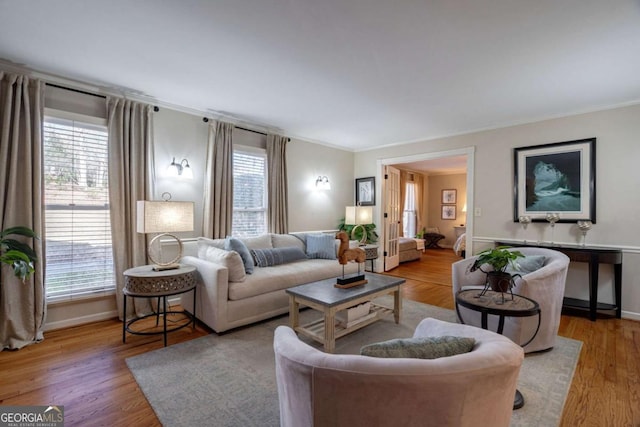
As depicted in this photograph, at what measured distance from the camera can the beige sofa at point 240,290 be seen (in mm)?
2730

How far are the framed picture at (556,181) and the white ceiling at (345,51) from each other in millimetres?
521

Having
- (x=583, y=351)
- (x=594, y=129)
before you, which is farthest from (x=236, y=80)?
(x=594, y=129)

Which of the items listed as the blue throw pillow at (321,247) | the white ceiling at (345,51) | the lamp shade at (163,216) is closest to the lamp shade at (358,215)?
the blue throw pillow at (321,247)

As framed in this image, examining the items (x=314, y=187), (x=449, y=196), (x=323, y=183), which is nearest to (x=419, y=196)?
(x=449, y=196)

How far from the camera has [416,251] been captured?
23.2ft

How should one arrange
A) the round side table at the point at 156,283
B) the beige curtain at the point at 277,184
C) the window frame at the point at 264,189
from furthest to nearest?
the beige curtain at the point at 277,184
the window frame at the point at 264,189
the round side table at the point at 156,283

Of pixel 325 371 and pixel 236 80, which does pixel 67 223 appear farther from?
Result: pixel 325 371

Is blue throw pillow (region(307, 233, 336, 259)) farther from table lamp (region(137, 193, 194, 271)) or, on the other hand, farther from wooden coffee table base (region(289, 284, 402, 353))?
table lamp (region(137, 193, 194, 271))

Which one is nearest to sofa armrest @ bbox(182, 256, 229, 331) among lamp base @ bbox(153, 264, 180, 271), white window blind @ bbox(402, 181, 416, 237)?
lamp base @ bbox(153, 264, 180, 271)

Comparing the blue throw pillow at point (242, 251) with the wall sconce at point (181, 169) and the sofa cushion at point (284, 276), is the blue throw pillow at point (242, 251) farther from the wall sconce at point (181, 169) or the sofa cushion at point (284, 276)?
the wall sconce at point (181, 169)

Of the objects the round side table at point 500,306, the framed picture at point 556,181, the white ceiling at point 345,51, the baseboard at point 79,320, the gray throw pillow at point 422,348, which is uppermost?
the white ceiling at point 345,51

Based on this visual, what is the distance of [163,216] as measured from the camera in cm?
272

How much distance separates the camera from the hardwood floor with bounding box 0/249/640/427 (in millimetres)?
1730

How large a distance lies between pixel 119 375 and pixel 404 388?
2.25 meters
